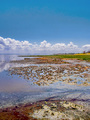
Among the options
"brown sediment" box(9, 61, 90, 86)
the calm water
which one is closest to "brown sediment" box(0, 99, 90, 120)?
the calm water

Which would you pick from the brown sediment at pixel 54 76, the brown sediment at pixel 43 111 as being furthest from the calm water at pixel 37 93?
the brown sediment at pixel 54 76

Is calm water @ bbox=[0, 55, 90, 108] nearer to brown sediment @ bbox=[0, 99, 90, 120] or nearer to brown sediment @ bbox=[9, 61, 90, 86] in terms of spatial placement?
brown sediment @ bbox=[0, 99, 90, 120]

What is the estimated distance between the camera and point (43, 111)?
21.8ft

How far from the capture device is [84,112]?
6.52 m

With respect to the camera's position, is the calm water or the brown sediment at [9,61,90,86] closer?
the calm water

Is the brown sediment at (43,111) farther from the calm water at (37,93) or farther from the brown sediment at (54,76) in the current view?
the brown sediment at (54,76)

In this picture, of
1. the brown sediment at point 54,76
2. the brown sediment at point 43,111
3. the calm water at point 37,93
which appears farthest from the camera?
the brown sediment at point 54,76

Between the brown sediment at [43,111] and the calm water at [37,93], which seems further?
the calm water at [37,93]

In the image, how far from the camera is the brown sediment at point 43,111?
6.12 m

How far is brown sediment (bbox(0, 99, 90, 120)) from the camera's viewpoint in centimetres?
612

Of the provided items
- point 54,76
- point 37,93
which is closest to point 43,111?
point 37,93

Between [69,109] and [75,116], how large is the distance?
766 millimetres

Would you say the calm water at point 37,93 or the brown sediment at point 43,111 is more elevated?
the brown sediment at point 43,111

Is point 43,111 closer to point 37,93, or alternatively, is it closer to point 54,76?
point 37,93
